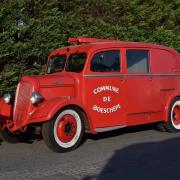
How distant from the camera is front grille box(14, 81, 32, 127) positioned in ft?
28.5

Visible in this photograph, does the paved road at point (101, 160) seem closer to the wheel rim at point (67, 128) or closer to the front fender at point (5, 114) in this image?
the wheel rim at point (67, 128)

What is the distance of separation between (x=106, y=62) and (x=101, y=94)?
0.72m

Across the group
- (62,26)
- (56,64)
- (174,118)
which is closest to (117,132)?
(174,118)

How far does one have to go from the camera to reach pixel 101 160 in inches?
303

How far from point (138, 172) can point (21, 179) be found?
173cm

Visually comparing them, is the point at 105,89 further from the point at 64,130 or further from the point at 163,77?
the point at 163,77

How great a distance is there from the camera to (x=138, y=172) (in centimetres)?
690

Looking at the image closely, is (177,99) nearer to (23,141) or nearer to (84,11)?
(23,141)

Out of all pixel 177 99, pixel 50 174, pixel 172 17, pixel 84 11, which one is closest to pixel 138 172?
pixel 50 174

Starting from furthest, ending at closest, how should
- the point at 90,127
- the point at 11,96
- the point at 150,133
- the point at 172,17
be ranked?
the point at 172,17
the point at 150,133
the point at 11,96
the point at 90,127

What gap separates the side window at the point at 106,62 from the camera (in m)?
9.33

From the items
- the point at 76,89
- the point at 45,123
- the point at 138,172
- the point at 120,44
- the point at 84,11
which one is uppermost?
the point at 84,11

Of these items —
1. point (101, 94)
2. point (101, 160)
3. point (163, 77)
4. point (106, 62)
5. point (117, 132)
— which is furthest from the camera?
point (117, 132)

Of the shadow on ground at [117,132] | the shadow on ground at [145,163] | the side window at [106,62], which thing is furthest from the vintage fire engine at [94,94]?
the shadow on ground at [145,163]
